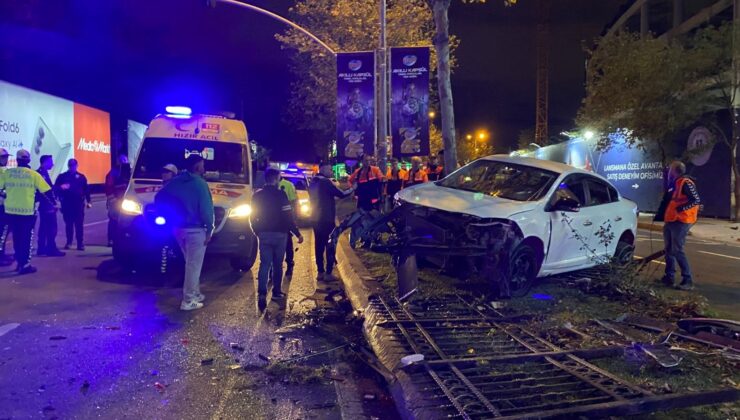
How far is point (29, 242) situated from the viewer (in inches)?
356

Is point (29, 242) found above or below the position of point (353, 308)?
above

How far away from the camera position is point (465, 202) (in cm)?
700

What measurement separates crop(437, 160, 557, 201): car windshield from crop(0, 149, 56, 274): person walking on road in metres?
6.43

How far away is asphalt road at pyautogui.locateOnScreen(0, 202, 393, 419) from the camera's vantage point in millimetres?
4168

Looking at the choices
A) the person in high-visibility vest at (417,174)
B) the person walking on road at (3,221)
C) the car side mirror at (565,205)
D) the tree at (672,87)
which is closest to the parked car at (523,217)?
the car side mirror at (565,205)

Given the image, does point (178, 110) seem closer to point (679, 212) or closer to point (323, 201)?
point (323, 201)

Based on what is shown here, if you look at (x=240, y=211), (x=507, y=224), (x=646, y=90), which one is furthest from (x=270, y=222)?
(x=646, y=90)

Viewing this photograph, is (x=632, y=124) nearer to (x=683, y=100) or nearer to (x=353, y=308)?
(x=683, y=100)

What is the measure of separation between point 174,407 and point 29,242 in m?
6.35

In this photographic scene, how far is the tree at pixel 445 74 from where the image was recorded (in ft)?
37.4

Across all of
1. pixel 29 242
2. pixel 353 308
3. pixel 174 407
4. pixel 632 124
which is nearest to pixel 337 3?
pixel 632 124

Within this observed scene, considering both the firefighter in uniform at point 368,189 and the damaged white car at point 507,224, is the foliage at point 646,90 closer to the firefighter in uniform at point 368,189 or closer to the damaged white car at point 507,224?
the damaged white car at point 507,224

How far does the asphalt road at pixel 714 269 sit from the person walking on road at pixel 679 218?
0.37 meters

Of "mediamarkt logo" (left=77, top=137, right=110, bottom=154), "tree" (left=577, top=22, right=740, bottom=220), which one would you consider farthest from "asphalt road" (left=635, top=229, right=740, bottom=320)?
"mediamarkt logo" (left=77, top=137, right=110, bottom=154)
